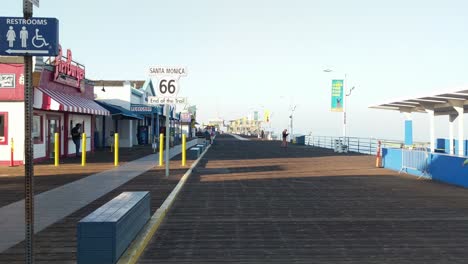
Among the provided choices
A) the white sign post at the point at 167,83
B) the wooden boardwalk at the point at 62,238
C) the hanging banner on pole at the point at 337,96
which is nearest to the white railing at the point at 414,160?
the white sign post at the point at 167,83

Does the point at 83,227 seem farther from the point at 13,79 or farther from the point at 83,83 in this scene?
the point at 83,83

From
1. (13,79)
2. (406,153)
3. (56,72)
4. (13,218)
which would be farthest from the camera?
(56,72)

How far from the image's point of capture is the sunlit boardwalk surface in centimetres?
648

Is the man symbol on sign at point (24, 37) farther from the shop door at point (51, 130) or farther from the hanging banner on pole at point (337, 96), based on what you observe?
the hanging banner on pole at point (337, 96)

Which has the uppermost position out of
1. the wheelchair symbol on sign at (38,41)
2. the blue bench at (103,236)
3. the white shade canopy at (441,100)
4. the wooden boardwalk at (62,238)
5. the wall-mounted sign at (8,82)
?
the wall-mounted sign at (8,82)

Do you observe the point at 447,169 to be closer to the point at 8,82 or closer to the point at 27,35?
the point at 27,35

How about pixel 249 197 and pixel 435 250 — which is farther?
pixel 249 197

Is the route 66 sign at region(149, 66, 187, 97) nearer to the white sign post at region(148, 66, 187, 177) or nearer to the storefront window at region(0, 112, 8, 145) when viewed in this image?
the white sign post at region(148, 66, 187, 177)

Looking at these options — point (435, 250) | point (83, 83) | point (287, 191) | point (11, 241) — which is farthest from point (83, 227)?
point (83, 83)

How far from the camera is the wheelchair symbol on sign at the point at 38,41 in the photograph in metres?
4.50

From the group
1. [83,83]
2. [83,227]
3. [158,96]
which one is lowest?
[83,227]

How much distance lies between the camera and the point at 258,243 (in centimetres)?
709

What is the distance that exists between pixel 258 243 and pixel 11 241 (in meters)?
3.85

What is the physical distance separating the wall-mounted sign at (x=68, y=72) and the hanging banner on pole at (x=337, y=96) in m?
20.8
